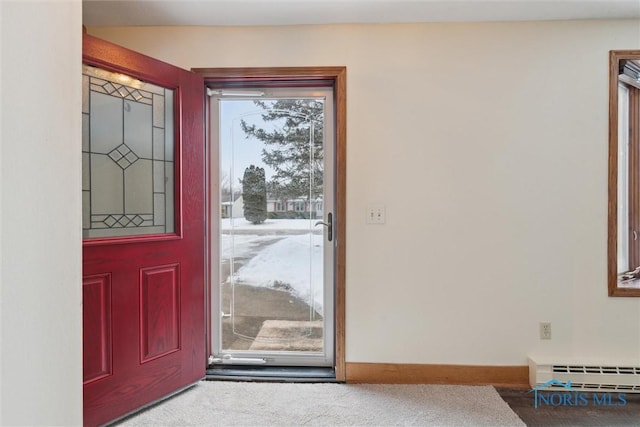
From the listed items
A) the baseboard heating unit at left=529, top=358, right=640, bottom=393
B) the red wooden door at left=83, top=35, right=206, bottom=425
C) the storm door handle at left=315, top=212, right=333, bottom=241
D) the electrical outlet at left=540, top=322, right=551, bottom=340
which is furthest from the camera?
the storm door handle at left=315, top=212, right=333, bottom=241

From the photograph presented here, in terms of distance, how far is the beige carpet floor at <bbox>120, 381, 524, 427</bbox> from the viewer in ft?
5.85

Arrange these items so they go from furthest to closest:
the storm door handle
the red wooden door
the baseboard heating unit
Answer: the storm door handle → the baseboard heating unit → the red wooden door

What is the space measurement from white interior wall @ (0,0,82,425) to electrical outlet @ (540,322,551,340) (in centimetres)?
239

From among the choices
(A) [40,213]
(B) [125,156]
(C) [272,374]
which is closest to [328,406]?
(C) [272,374]

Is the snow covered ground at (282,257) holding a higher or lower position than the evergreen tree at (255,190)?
lower

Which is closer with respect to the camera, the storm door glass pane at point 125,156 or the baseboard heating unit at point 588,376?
the storm door glass pane at point 125,156

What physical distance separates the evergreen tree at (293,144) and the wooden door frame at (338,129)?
169 mm

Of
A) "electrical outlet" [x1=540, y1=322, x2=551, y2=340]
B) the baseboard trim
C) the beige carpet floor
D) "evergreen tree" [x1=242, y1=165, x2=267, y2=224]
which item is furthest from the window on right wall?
"evergreen tree" [x1=242, y1=165, x2=267, y2=224]

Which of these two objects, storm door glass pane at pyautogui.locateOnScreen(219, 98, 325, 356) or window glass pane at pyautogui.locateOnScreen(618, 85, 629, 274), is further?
storm door glass pane at pyautogui.locateOnScreen(219, 98, 325, 356)

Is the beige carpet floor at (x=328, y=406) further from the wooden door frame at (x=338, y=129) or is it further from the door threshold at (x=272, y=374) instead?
the wooden door frame at (x=338, y=129)

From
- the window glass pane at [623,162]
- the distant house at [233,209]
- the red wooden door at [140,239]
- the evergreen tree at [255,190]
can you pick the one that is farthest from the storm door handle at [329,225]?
the window glass pane at [623,162]

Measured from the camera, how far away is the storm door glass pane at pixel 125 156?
1752 mm

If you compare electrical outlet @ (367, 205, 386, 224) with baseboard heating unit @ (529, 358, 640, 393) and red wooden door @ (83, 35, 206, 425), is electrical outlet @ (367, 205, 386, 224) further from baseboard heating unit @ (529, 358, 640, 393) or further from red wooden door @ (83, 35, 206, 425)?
baseboard heating unit @ (529, 358, 640, 393)

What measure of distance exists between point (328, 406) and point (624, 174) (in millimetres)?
2349
